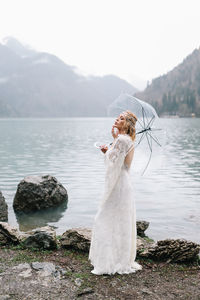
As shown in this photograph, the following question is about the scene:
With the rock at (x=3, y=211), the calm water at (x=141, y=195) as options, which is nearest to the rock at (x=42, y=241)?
the calm water at (x=141, y=195)

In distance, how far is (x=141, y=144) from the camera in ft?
23.1

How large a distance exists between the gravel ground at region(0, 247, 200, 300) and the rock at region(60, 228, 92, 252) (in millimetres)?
471

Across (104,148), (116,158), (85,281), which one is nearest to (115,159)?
(116,158)

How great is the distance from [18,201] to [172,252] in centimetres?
812

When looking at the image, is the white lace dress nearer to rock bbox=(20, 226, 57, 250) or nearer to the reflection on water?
rock bbox=(20, 226, 57, 250)

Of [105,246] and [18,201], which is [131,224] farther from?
[18,201]

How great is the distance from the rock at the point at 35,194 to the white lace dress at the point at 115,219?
7.41m

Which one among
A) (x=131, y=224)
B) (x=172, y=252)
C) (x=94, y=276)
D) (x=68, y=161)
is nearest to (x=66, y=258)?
(x=94, y=276)

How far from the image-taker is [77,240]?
7.21 metres

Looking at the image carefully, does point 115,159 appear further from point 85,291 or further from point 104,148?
point 85,291

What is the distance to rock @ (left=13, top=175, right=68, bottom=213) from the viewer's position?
12.8m

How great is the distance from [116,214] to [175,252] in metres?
1.71

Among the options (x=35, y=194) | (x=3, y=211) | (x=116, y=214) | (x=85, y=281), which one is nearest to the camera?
(x=85, y=281)

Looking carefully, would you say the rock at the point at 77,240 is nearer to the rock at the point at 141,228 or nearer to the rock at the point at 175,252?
the rock at the point at 175,252
